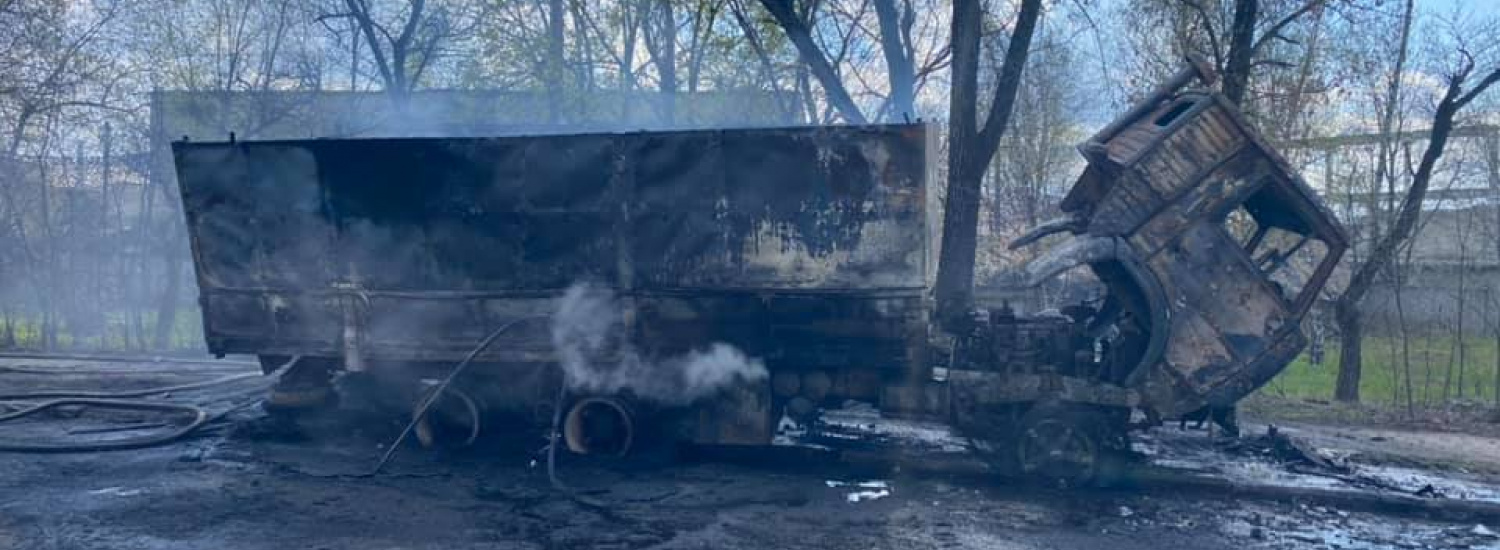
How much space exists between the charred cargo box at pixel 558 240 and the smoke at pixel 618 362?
117 mm

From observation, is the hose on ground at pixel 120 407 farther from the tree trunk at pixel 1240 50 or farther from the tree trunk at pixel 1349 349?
the tree trunk at pixel 1349 349

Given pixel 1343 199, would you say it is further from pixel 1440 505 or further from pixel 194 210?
pixel 194 210

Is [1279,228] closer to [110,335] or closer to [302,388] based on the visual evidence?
[302,388]

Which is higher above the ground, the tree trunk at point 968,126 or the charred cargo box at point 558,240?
the tree trunk at point 968,126

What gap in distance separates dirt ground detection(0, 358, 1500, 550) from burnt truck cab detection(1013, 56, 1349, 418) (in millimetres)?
947

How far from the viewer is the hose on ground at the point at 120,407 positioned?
Result: 27.9 ft

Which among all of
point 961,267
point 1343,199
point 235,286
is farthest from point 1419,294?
point 235,286

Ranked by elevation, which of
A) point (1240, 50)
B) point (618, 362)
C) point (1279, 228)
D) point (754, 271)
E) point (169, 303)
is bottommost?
point (618, 362)

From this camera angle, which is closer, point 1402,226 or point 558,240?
point 558,240

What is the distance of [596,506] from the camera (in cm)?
733

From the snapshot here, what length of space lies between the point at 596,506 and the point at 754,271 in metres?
2.25

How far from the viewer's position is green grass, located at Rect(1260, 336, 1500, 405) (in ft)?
45.1

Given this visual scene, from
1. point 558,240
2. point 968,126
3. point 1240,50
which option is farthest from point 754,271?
point 1240,50

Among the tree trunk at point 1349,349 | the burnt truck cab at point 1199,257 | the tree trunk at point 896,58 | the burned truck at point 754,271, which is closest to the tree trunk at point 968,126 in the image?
the burned truck at point 754,271
